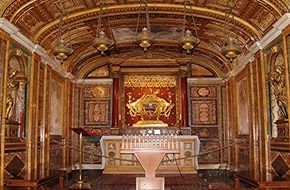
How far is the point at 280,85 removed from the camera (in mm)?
7875

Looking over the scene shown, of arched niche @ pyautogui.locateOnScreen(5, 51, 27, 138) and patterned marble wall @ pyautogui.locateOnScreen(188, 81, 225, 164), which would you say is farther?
patterned marble wall @ pyautogui.locateOnScreen(188, 81, 225, 164)

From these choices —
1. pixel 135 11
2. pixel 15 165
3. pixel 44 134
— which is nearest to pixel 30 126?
pixel 44 134

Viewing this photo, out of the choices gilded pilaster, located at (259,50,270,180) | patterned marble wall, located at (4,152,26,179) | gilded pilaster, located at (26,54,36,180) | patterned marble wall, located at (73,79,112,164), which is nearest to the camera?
patterned marble wall, located at (4,152,26,179)

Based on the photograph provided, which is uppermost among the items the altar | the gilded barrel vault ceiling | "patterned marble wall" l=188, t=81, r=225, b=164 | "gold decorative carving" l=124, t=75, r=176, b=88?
the gilded barrel vault ceiling

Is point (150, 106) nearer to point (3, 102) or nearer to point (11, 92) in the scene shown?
point (11, 92)

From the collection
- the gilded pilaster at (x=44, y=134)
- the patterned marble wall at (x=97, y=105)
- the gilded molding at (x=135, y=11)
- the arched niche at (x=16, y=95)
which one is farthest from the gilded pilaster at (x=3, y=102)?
→ the patterned marble wall at (x=97, y=105)

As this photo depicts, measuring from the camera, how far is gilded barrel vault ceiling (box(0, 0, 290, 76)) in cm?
774

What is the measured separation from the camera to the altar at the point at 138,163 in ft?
37.8

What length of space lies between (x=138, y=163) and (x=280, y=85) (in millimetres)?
5482

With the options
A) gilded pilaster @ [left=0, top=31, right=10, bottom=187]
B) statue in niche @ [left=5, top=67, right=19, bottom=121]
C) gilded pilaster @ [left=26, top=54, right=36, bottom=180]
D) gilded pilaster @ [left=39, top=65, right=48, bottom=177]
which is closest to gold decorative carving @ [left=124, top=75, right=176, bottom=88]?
gilded pilaster @ [left=39, top=65, right=48, bottom=177]

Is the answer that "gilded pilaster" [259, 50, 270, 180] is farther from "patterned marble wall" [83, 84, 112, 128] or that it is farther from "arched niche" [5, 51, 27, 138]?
"patterned marble wall" [83, 84, 112, 128]

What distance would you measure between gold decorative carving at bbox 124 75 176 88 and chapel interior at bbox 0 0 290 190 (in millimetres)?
38

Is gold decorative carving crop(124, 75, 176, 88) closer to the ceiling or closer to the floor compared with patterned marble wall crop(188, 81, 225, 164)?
closer to the ceiling

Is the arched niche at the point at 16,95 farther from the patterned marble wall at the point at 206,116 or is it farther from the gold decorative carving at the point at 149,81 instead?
the patterned marble wall at the point at 206,116
